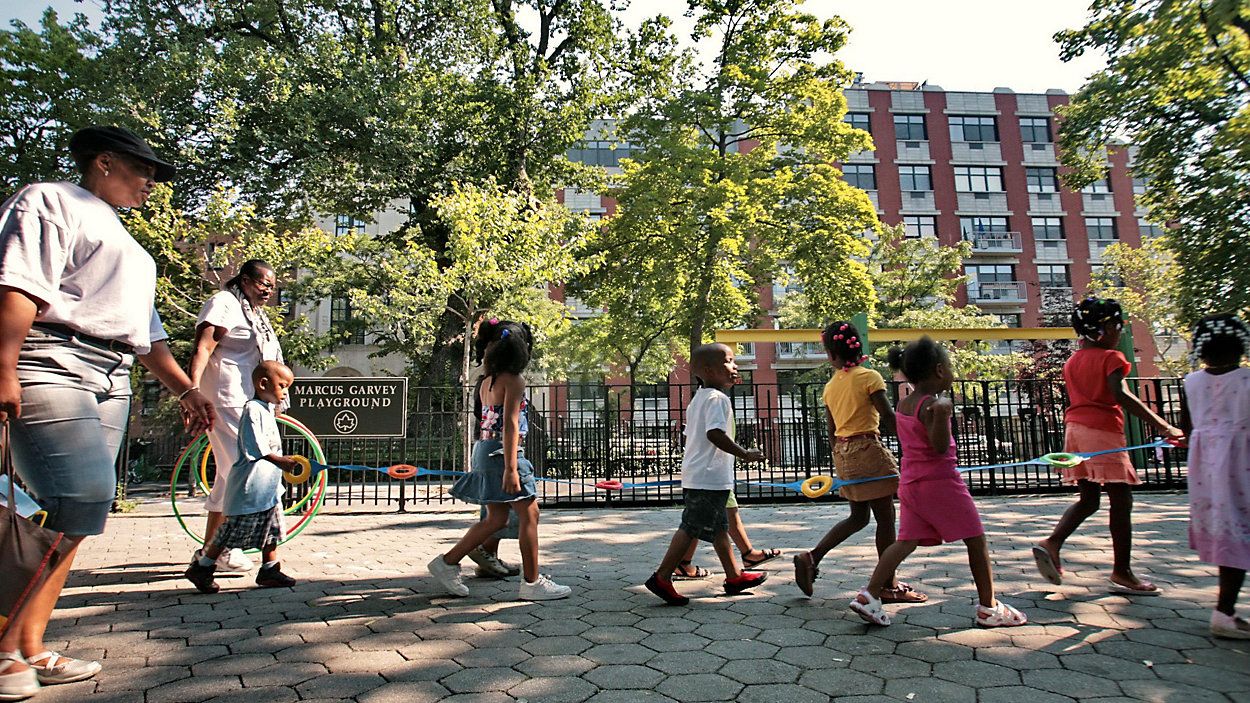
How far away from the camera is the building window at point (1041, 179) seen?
49188 millimetres

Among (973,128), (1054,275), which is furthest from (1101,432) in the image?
(973,128)

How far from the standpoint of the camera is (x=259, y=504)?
14.4ft

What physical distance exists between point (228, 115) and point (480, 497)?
17249mm

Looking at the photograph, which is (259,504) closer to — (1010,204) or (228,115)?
(228,115)

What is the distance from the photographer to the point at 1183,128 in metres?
19.0

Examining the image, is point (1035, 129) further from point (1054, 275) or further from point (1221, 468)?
point (1221, 468)

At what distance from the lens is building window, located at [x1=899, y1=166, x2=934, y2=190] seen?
4825 cm

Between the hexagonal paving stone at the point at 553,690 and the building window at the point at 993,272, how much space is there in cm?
5196

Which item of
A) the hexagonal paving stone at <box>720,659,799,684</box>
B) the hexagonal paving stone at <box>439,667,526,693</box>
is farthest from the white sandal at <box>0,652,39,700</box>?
the hexagonal paving stone at <box>720,659,799,684</box>

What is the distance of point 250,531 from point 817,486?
3.77 meters

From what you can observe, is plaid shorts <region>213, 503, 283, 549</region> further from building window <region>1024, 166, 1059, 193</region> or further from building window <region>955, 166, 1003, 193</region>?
building window <region>1024, 166, 1059, 193</region>

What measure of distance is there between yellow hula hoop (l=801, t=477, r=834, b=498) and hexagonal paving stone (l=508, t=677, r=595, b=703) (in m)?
2.22

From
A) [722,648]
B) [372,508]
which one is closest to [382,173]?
[372,508]

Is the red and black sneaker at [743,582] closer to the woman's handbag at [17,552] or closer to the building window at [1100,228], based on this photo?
the woman's handbag at [17,552]
